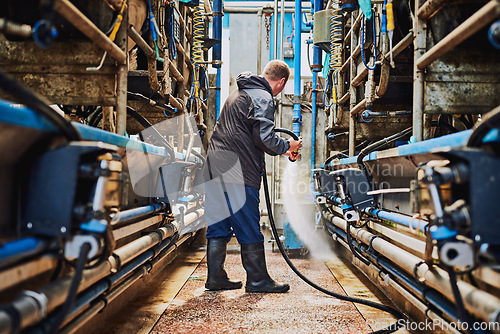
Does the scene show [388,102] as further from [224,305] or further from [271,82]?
[224,305]

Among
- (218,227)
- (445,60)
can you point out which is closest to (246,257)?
(218,227)

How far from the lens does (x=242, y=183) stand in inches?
109

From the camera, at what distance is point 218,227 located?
9.22ft

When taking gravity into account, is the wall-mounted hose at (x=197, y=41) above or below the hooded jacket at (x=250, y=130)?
above

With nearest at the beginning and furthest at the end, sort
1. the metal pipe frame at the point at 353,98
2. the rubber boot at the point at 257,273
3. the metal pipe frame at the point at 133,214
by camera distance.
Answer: the metal pipe frame at the point at 133,214 < the rubber boot at the point at 257,273 < the metal pipe frame at the point at 353,98

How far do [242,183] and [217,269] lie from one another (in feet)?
2.01

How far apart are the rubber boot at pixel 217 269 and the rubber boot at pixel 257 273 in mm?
132

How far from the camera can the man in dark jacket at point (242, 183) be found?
9.00ft

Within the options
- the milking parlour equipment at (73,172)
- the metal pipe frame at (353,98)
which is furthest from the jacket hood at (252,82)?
the metal pipe frame at (353,98)

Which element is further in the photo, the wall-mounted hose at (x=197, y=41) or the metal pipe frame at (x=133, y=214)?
the wall-mounted hose at (x=197, y=41)

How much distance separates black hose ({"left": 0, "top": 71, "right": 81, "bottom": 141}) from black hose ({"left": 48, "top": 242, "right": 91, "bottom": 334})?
1.08 ft

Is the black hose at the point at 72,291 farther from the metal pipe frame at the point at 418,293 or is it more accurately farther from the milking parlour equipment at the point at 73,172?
the metal pipe frame at the point at 418,293

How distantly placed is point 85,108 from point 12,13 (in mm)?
1291

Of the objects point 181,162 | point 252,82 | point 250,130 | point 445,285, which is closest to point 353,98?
point 252,82
